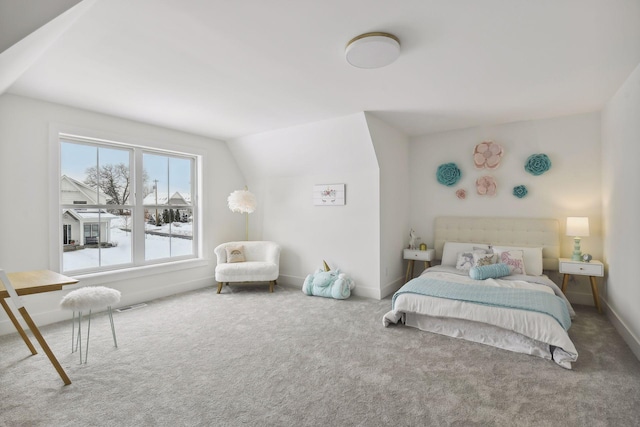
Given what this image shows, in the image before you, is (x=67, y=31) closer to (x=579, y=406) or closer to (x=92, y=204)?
(x=92, y=204)

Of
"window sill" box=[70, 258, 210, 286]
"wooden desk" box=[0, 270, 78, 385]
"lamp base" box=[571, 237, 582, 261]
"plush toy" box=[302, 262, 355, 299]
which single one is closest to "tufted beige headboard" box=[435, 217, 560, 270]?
"lamp base" box=[571, 237, 582, 261]

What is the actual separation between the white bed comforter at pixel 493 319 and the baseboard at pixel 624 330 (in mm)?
340

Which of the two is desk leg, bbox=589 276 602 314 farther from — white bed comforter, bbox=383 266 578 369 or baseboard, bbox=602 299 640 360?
white bed comforter, bbox=383 266 578 369

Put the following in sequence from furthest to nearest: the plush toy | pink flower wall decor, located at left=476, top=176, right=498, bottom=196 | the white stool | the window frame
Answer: pink flower wall decor, located at left=476, top=176, right=498, bottom=196 < the plush toy < the window frame < the white stool

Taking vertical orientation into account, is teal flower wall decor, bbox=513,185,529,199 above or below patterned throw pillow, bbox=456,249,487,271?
above

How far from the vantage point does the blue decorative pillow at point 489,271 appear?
359 cm

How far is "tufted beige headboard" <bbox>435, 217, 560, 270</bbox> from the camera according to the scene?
4.08m

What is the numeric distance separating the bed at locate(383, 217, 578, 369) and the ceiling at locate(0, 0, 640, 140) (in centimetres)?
164

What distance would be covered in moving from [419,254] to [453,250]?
47cm

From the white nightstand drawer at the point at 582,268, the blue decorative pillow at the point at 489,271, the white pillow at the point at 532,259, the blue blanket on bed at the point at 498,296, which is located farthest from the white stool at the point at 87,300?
the white nightstand drawer at the point at 582,268

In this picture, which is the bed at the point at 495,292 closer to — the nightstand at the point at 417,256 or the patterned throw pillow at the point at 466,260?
the patterned throw pillow at the point at 466,260

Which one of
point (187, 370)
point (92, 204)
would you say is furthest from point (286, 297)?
point (92, 204)

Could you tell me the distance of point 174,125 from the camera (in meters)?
4.37

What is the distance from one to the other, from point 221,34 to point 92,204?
301 centimetres
